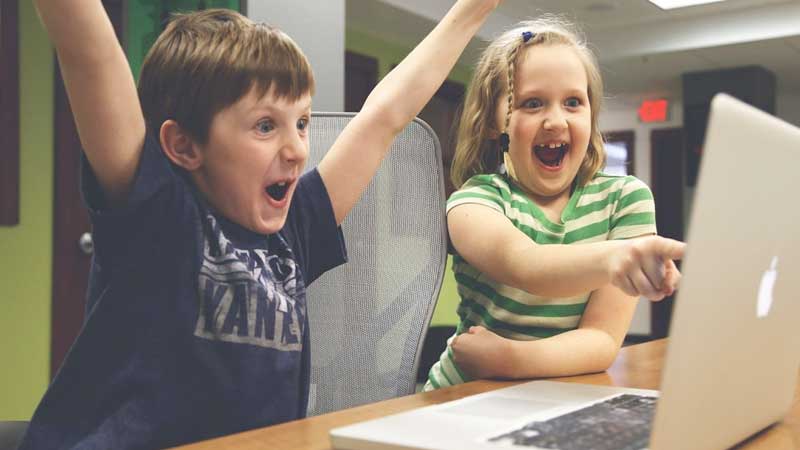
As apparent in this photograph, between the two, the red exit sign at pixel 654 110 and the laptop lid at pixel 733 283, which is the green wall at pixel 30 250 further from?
the red exit sign at pixel 654 110

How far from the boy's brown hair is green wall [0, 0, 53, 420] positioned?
8.53 feet

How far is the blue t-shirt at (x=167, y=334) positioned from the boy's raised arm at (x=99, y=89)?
0.06ft

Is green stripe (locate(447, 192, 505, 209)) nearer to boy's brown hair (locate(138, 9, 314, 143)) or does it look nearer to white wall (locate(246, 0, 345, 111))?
boy's brown hair (locate(138, 9, 314, 143))

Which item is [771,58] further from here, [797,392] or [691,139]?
[797,392]

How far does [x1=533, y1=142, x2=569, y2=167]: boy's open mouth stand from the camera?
1160 mm

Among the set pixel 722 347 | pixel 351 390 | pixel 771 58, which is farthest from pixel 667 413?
pixel 771 58

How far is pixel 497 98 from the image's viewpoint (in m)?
1.21

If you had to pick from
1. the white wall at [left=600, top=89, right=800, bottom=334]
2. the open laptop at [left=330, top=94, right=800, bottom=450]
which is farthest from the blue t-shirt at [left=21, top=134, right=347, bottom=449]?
the white wall at [left=600, top=89, right=800, bottom=334]

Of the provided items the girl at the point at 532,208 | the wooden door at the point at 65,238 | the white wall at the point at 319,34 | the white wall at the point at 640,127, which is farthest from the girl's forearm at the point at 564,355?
the white wall at the point at 640,127

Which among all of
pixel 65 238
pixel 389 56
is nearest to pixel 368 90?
pixel 389 56

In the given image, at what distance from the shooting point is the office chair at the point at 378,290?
3.81ft

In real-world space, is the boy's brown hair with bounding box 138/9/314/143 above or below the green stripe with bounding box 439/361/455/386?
above

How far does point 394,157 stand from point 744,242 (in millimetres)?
757

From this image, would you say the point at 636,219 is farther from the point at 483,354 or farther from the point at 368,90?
the point at 368,90
